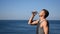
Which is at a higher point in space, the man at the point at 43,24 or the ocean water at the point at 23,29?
the man at the point at 43,24

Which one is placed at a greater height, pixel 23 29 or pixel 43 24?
pixel 43 24

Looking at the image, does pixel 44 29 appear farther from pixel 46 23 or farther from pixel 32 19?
pixel 32 19

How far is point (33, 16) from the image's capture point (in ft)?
10.7

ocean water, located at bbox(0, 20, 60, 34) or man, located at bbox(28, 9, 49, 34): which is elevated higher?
man, located at bbox(28, 9, 49, 34)

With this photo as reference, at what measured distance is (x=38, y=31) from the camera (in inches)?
116

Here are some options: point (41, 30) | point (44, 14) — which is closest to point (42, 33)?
point (41, 30)

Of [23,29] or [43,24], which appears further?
[23,29]

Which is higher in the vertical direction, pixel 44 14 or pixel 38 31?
pixel 44 14

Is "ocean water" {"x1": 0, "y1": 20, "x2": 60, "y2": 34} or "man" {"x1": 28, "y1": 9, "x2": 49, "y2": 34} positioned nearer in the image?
"man" {"x1": 28, "y1": 9, "x2": 49, "y2": 34}

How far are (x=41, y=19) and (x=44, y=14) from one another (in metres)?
A: 0.08

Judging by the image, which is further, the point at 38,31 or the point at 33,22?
the point at 33,22

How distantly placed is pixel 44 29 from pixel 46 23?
0.08 metres

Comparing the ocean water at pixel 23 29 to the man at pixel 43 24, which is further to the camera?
the ocean water at pixel 23 29

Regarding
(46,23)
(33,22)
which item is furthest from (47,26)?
(33,22)
